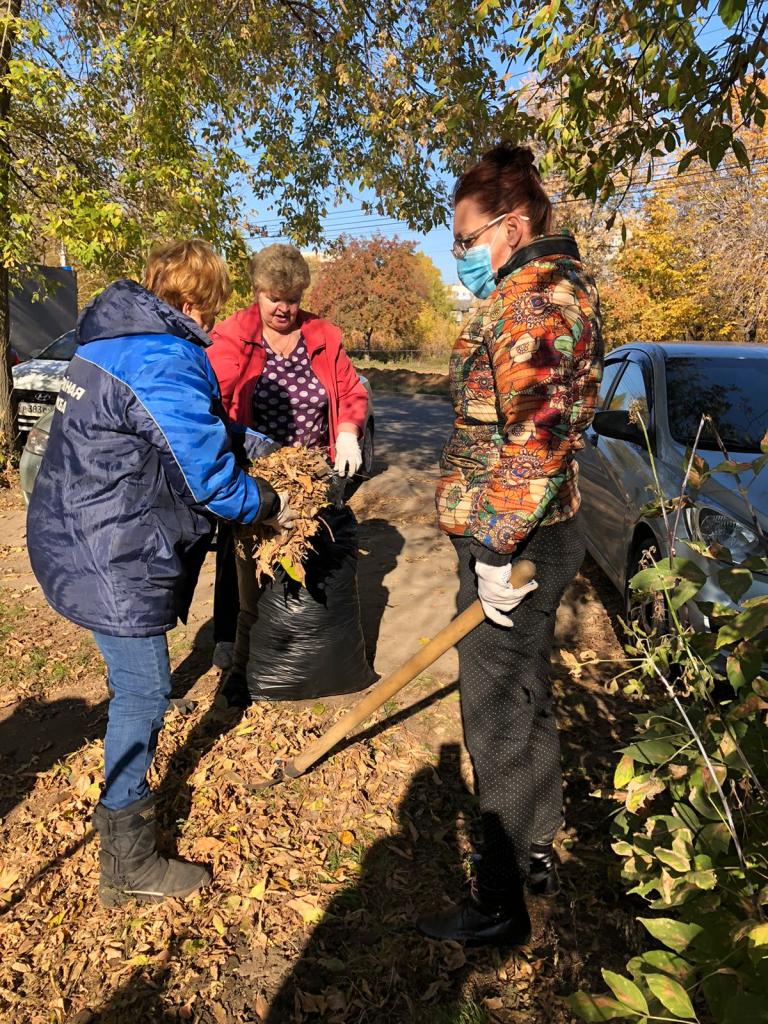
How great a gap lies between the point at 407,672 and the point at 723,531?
1.84 metres

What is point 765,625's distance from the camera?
1288mm

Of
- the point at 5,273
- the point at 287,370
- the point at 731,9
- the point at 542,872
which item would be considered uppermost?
the point at 731,9

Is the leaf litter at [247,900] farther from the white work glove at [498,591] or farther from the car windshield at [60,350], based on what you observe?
the car windshield at [60,350]

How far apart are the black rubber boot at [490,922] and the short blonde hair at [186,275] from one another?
6.77 feet

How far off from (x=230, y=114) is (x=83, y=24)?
6.76 feet

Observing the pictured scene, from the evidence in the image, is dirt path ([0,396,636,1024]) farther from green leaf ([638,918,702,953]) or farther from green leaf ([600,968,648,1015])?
green leaf ([600,968,648,1015])

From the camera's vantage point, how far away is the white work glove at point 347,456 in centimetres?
329

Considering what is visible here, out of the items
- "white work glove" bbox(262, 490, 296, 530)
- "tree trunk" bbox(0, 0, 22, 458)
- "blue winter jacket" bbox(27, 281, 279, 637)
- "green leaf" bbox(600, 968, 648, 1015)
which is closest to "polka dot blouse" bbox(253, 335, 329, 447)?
"white work glove" bbox(262, 490, 296, 530)

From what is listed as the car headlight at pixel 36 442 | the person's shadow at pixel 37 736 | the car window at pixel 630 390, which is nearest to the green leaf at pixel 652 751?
the person's shadow at pixel 37 736

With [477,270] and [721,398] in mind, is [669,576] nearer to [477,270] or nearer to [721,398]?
[477,270]

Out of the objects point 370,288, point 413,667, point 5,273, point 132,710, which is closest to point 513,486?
point 413,667

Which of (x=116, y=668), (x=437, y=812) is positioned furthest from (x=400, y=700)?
(x=116, y=668)

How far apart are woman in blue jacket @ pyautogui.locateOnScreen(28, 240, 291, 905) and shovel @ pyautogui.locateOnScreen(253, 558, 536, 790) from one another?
67 cm

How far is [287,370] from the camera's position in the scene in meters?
3.39
